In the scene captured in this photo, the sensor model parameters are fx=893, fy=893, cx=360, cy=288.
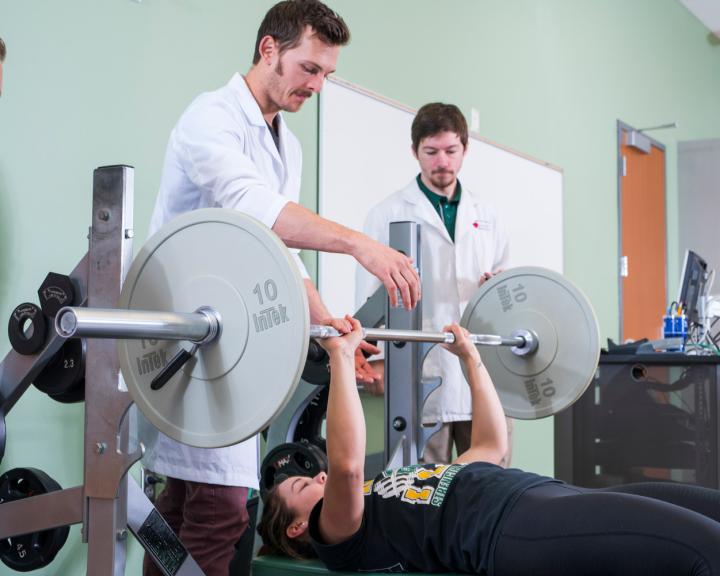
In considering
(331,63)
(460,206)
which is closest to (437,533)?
(331,63)

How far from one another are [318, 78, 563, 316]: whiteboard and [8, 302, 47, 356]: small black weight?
1584 mm

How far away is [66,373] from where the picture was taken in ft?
4.96

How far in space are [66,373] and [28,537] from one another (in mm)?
312

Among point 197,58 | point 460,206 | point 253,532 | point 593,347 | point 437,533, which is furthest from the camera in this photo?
point 460,206

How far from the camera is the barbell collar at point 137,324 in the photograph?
1.15 m

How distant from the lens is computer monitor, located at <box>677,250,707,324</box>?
389 cm

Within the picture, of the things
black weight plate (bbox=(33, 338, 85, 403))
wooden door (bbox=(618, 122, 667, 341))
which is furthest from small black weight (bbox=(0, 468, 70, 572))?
wooden door (bbox=(618, 122, 667, 341))

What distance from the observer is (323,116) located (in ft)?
10.2

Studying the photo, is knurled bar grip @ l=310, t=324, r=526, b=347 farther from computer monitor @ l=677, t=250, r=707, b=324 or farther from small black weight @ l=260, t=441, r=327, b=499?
computer monitor @ l=677, t=250, r=707, b=324

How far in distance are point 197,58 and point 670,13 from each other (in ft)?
15.5

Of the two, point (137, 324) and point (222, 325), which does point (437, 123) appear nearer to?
point (222, 325)

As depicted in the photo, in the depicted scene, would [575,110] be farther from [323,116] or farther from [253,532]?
[253,532]

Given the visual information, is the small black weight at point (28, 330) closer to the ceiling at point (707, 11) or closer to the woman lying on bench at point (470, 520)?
the woman lying on bench at point (470, 520)

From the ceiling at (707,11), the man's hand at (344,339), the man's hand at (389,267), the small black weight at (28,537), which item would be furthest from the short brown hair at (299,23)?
the ceiling at (707,11)
